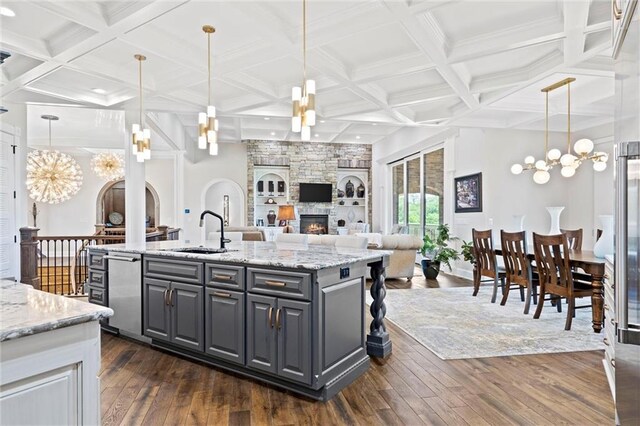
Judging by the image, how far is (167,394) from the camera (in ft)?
8.56

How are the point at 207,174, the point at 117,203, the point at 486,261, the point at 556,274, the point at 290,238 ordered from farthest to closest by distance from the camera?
the point at 117,203 → the point at 207,174 → the point at 486,261 → the point at 290,238 → the point at 556,274

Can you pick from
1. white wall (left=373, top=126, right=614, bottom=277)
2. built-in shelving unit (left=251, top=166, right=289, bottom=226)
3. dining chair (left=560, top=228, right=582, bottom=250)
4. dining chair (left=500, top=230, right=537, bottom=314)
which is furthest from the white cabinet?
built-in shelving unit (left=251, top=166, right=289, bottom=226)

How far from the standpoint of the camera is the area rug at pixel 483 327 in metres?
3.49

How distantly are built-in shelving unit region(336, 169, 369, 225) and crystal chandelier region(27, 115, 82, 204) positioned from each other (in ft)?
23.6

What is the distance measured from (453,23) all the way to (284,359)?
131 inches

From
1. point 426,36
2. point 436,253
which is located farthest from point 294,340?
point 436,253

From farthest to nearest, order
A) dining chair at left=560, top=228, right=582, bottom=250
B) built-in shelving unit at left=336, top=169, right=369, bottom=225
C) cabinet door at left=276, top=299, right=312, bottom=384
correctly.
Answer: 1. built-in shelving unit at left=336, top=169, right=369, bottom=225
2. dining chair at left=560, top=228, right=582, bottom=250
3. cabinet door at left=276, top=299, right=312, bottom=384

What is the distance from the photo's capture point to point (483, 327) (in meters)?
4.12

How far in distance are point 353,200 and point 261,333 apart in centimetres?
983

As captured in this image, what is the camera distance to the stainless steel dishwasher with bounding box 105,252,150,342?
3.55 metres

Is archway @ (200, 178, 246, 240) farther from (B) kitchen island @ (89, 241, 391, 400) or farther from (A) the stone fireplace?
(B) kitchen island @ (89, 241, 391, 400)

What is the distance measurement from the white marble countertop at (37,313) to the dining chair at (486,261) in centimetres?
502

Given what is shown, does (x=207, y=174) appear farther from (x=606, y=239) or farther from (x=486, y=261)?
(x=606, y=239)

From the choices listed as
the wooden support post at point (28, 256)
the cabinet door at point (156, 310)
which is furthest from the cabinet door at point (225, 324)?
the wooden support post at point (28, 256)
